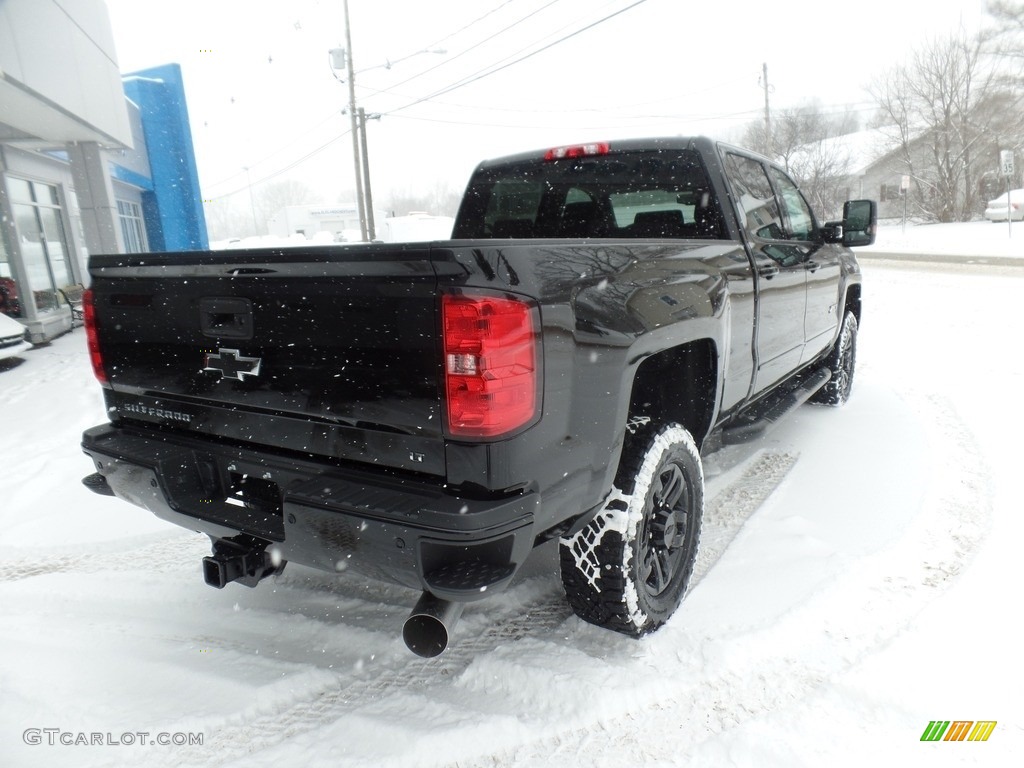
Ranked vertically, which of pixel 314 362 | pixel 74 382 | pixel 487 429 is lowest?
pixel 74 382

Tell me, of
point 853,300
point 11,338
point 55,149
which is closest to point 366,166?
point 55,149

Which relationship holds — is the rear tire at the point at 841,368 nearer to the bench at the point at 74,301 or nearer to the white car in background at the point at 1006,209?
the bench at the point at 74,301

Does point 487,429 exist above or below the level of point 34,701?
above

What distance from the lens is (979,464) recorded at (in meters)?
4.02

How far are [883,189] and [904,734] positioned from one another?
51625 mm

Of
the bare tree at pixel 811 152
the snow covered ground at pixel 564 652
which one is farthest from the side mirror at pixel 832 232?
the bare tree at pixel 811 152

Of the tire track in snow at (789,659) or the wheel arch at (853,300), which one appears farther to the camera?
the wheel arch at (853,300)

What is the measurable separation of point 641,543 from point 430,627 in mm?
871

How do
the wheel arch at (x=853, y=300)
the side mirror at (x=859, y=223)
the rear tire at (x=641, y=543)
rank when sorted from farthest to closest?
the wheel arch at (x=853, y=300) → the side mirror at (x=859, y=223) → the rear tire at (x=641, y=543)

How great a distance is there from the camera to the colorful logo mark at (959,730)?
6.56 ft

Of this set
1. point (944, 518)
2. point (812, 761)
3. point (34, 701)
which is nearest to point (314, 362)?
point (34, 701)

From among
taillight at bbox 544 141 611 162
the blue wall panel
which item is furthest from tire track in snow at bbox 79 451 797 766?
the blue wall panel

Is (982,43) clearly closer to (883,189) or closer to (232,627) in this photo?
(883,189)

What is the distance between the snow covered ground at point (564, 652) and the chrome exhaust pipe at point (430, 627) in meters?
0.33
